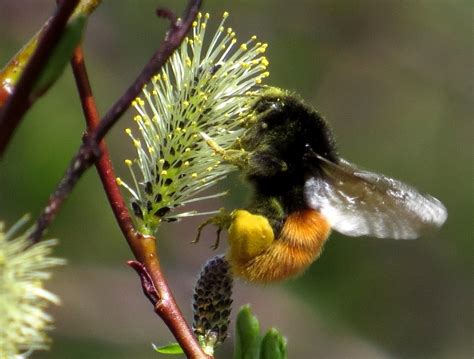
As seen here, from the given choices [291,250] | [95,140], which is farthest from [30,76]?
[291,250]

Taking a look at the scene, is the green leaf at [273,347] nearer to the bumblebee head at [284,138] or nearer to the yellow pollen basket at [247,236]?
the yellow pollen basket at [247,236]

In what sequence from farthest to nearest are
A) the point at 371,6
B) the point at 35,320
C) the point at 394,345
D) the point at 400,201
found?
the point at 371,6 → the point at 394,345 → the point at 400,201 → the point at 35,320

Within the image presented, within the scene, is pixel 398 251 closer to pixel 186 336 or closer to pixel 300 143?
pixel 300 143

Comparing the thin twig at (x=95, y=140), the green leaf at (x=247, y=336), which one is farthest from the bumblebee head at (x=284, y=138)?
the thin twig at (x=95, y=140)

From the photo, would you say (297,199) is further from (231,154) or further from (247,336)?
(247,336)

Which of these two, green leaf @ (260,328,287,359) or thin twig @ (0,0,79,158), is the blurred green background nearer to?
green leaf @ (260,328,287,359)

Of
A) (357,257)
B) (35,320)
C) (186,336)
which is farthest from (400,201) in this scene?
(357,257)
